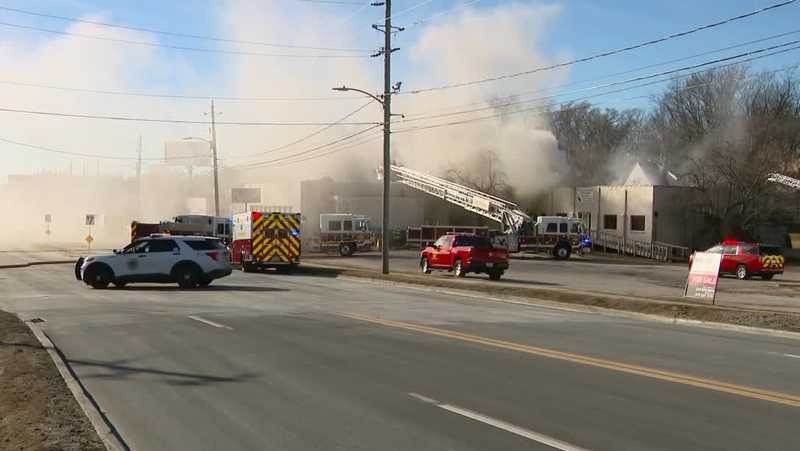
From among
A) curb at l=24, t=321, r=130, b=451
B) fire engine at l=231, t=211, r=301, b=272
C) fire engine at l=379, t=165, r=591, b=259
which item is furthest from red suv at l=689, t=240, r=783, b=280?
curb at l=24, t=321, r=130, b=451

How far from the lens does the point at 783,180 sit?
54.9 metres

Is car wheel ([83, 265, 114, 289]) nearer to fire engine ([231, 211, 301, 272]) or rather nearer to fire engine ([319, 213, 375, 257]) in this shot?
fire engine ([231, 211, 301, 272])

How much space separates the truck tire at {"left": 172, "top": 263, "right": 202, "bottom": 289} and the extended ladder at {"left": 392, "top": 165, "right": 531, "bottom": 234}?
2979 cm

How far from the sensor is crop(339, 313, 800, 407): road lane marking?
8.33 meters

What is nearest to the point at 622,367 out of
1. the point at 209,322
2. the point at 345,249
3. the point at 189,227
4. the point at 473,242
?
the point at 209,322

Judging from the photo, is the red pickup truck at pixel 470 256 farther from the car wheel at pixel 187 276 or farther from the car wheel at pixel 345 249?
the car wheel at pixel 345 249

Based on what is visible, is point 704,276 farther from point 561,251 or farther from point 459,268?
point 561,251

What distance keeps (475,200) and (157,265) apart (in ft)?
108

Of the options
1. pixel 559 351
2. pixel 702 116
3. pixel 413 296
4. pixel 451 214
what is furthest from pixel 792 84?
pixel 559 351

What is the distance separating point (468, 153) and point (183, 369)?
56.9 meters

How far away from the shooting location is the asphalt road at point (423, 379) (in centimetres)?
667

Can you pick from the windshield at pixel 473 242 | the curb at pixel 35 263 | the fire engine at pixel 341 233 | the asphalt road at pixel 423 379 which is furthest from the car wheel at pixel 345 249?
the asphalt road at pixel 423 379

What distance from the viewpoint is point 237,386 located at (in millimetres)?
8789

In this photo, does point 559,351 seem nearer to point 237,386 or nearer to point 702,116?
point 237,386
